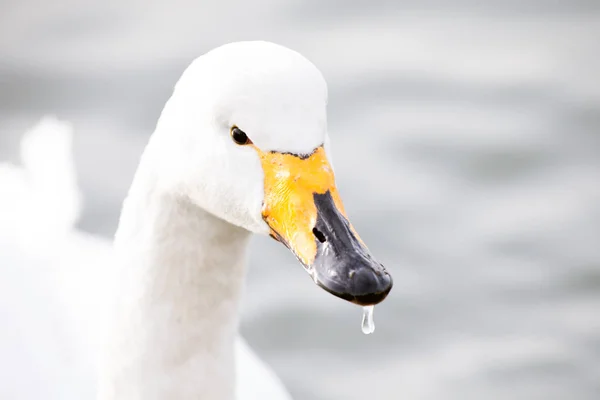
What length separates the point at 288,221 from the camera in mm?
2654

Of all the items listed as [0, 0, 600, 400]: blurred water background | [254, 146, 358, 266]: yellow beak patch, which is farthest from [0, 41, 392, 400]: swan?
[0, 0, 600, 400]: blurred water background

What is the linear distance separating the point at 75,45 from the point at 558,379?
3.38m

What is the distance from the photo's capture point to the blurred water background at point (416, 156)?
5.30m

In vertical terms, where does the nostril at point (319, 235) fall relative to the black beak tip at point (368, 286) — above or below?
above

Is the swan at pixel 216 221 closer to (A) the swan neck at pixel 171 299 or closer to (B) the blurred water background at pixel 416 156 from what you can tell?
(A) the swan neck at pixel 171 299

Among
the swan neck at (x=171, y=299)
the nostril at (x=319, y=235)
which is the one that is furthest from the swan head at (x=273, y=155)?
the swan neck at (x=171, y=299)

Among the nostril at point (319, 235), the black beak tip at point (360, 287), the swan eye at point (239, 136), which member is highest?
the swan eye at point (239, 136)

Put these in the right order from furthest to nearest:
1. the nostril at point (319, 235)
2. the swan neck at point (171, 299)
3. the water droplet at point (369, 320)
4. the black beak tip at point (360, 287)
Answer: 1. the swan neck at point (171, 299)
2. the water droplet at point (369, 320)
3. the nostril at point (319, 235)
4. the black beak tip at point (360, 287)

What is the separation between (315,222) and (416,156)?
11.3 ft

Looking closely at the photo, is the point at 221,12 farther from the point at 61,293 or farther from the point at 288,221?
the point at 288,221

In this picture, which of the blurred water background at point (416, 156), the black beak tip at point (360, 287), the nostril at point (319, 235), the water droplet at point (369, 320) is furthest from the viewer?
the blurred water background at point (416, 156)

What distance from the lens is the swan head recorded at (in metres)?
2.60

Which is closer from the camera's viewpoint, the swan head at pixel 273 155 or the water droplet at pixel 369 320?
the swan head at pixel 273 155

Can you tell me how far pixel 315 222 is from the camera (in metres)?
2.63
